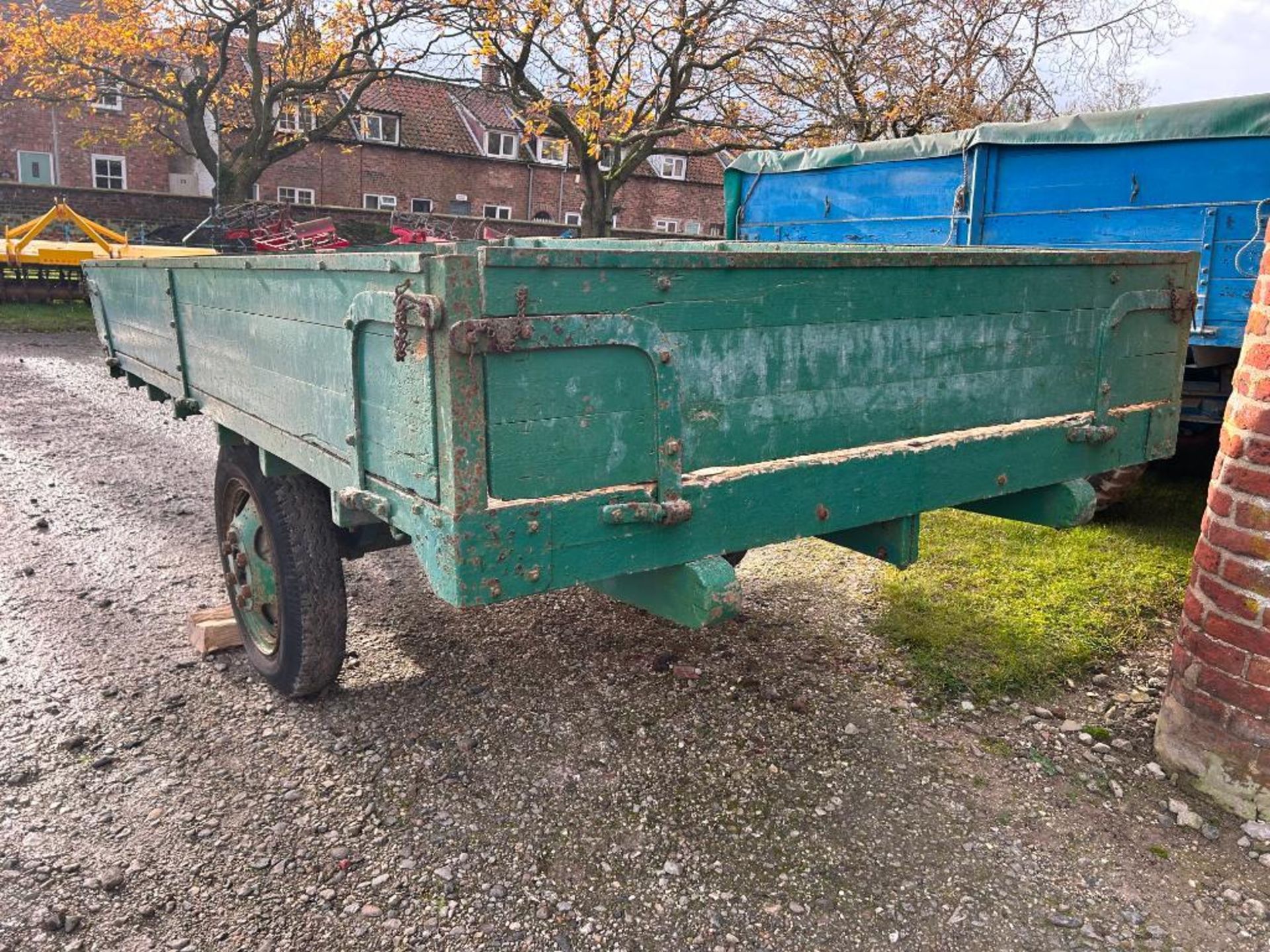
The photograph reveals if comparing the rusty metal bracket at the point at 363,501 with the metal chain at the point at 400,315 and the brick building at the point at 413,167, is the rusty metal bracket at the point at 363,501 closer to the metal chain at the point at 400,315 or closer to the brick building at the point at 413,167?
the metal chain at the point at 400,315

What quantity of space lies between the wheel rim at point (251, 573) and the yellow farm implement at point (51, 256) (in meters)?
12.1

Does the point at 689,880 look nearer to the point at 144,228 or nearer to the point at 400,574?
the point at 400,574

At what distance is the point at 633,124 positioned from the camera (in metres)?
16.4

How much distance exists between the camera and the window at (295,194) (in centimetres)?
2961

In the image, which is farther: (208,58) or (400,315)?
(208,58)

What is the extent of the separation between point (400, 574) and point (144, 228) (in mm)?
19161

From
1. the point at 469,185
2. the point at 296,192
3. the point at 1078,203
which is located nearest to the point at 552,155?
the point at 469,185

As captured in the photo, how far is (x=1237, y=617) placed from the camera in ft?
9.09

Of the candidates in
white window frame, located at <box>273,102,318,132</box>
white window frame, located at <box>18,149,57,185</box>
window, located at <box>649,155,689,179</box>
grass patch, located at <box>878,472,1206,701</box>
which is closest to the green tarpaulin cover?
grass patch, located at <box>878,472,1206,701</box>

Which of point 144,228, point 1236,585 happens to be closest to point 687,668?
point 1236,585

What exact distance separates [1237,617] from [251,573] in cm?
326

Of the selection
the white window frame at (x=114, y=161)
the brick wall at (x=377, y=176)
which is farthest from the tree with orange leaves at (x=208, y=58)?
the white window frame at (x=114, y=161)

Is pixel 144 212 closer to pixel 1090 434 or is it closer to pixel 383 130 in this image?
pixel 383 130

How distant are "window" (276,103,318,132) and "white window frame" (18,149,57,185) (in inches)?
267
